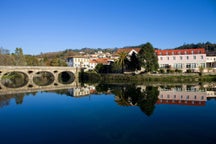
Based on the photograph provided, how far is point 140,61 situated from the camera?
53.4 meters

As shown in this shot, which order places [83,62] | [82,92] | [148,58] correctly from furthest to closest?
[83,62], [148,58], [82,92]

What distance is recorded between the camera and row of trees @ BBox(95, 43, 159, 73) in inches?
2093

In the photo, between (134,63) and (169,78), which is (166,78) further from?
(134,63)

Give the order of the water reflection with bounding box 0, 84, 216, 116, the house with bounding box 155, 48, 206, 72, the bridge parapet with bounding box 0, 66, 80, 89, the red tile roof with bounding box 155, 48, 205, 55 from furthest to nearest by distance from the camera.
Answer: the red tile roof with bounding box 155, 48, 205, 55 < the house with bounding box 155, 48, 206, 72 < the bridge parapet with bounding box 0, 66, 80, 89 < the water reflection with bounding box 0, 84, 216, 116

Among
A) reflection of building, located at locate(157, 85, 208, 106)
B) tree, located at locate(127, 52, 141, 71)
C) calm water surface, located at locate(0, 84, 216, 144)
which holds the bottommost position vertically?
calm water surface, located at locate(0, 84, 216, 144)

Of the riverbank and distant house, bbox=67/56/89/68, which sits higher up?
distant house, bbox=67/56/89/68

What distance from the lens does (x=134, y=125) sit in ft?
52.2

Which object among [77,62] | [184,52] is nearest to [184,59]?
[184,52]

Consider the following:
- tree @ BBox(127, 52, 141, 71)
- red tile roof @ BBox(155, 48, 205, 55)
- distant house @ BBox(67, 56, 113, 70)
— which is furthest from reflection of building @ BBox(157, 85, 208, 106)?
distant house @ BBox(67, 56, 113, 70)

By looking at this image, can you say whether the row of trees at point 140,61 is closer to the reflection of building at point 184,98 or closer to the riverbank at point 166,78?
the riverbank at point 166,78

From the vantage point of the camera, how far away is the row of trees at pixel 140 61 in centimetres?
5316

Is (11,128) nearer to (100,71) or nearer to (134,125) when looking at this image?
(134,125)

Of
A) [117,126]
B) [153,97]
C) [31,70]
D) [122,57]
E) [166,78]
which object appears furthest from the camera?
[31,70]

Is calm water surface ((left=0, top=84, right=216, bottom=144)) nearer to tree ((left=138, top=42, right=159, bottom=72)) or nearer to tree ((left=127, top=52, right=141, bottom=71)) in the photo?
tree ((left=138, top=42, right=159, bottom=72))
